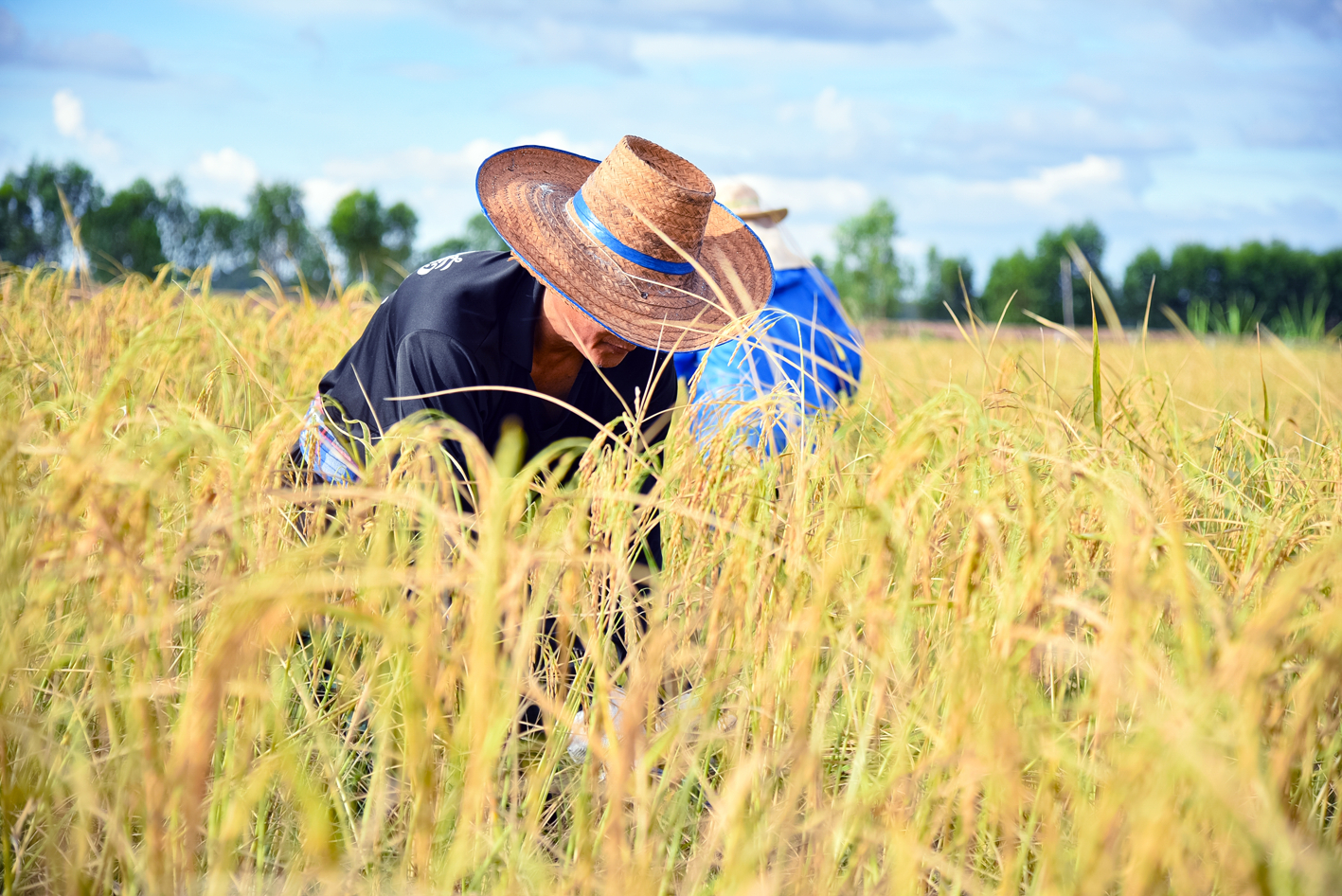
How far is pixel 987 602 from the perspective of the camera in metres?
1.20

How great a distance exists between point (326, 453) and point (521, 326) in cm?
50

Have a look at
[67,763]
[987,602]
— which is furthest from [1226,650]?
[67,763]

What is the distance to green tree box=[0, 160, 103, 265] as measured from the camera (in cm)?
4622

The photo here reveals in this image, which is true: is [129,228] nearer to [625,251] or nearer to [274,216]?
[274,216]

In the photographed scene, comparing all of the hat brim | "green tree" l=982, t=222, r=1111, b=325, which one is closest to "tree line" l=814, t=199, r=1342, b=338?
"green tree" l=982, t=222, r=1111, b=325

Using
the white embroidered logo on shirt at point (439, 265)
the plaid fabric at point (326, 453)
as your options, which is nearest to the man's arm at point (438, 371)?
the plaid fabric at point (326, 453)

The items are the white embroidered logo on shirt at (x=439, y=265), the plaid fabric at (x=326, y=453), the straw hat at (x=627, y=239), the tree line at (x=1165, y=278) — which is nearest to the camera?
the plaid fabric at (x=326, y=453)

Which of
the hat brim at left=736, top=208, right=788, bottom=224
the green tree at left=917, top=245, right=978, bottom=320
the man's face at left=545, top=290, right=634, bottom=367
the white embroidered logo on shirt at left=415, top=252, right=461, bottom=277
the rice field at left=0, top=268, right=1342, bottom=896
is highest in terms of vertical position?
the green tree at left=917, top=245, right=978, bottom=320

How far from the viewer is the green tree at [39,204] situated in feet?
152

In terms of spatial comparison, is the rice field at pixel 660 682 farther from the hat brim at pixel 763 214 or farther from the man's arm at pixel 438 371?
the hat brim at pixel 763 214

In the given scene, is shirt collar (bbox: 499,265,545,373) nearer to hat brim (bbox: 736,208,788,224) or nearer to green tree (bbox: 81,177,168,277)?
hat brim (bbox: 736,208,788,224)

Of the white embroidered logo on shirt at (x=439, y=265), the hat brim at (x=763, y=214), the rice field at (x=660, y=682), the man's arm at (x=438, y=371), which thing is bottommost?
the rice field at (x=660, y=682)

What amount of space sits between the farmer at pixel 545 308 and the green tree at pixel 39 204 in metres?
51.2

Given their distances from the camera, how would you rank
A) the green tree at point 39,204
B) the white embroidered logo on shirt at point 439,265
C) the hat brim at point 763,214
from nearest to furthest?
the white embroidered logo on shirt at point 439,265, the hat brim at point 763,214, the green tree at point 39,204
